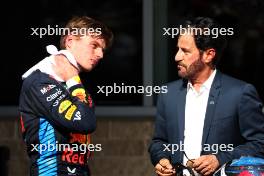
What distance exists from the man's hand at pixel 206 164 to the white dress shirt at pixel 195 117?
118 millimetres

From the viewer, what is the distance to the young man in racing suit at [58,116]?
471 centimetres

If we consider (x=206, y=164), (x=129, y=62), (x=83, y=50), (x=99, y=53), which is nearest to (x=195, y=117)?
(x=206, y=164)

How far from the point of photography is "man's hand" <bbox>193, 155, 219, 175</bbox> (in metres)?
5.14

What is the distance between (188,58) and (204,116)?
1.23 feet

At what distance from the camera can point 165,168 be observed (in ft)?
17.0

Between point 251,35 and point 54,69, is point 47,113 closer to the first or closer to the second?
point 54,69

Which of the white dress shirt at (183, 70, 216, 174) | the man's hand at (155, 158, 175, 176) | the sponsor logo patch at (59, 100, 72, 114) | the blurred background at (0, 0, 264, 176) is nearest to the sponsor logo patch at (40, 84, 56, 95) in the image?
the sponsor logo patch at (59, 100, 72, 114)

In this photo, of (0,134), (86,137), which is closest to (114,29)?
(0,134)

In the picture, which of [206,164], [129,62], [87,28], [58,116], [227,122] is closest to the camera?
[58,116]

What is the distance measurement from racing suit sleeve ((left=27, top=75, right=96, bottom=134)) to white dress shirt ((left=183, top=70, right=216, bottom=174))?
31.8 inches

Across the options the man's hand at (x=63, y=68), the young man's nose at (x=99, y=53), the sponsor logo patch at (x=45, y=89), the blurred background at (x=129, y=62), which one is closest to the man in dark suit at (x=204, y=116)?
the young man's nose at (x=99, y=53)

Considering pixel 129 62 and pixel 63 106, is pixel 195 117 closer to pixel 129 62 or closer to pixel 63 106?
pixel 63 106

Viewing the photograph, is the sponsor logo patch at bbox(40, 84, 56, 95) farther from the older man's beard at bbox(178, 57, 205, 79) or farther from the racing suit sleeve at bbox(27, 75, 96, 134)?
the older man's beard at bbox(178, 57, 205, 79)

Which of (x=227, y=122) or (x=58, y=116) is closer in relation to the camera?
(x=58, y=116)
